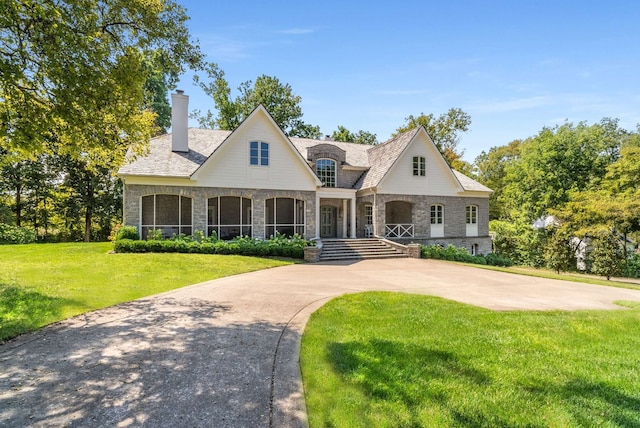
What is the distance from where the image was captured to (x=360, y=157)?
936 inches

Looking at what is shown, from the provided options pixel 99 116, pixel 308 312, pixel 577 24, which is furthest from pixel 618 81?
pixel 99 116

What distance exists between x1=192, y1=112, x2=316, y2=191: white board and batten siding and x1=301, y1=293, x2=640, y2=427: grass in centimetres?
Answer: 1255

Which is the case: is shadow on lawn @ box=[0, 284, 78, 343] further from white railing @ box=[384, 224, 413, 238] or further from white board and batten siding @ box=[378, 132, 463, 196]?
white railing @ box=[384, 224, 413, 238]

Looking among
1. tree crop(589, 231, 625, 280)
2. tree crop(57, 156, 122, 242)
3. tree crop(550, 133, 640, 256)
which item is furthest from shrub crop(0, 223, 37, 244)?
tree crop(589, 231, 625, 280)

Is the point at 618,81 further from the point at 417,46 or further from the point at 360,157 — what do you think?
the point at 360,157

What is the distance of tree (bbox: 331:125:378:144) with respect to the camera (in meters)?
39.2

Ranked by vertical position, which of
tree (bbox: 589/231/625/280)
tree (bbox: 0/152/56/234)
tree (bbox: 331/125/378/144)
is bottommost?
tree (bbox: 589/231/625/280)

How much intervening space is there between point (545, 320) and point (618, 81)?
41.7ft

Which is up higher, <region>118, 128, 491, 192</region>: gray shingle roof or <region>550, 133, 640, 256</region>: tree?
<region>118, 128, 491, 192</region>: gray shingle roof

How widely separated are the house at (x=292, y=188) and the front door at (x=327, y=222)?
0.22 ft

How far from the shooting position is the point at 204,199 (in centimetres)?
1712

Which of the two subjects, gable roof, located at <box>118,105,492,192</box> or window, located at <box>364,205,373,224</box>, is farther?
window, located at <box>364,205,373,224</box>

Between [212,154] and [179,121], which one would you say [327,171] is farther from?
[179,121]

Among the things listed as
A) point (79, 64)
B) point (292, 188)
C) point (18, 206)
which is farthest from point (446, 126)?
point (18, 206)
